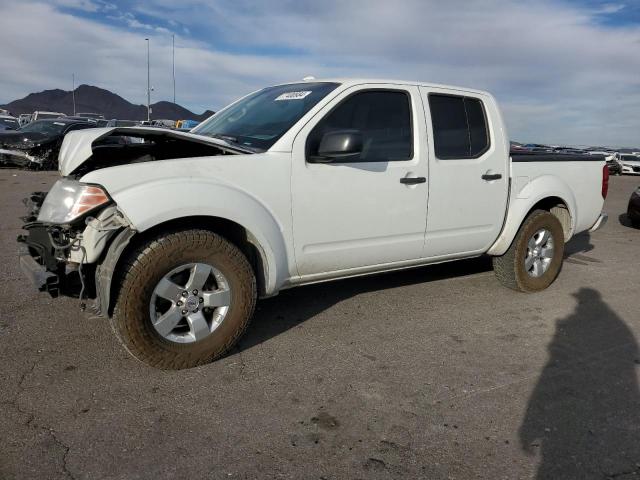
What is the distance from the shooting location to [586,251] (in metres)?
7.63

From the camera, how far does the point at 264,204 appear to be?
354cm

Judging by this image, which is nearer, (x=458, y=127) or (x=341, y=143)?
(x=341, y=143)

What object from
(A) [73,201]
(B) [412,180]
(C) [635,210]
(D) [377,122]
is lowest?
(C) [635,210]

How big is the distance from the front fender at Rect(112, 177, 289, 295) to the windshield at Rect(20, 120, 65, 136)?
48.9 ft

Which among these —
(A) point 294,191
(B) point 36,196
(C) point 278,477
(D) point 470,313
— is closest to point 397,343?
(D) point 470,313

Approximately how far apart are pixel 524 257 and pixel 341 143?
8.41ft

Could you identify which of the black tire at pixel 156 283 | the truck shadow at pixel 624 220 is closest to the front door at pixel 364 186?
the black tire at pixel 156 283

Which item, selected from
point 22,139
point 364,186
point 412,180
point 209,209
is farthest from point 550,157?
point 22,139

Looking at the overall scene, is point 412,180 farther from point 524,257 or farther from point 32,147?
point 32,147

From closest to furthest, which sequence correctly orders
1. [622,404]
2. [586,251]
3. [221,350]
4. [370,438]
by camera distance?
[370,438] → [622,404] → [221,350] → [586,251]

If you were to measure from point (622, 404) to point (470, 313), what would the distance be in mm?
1632

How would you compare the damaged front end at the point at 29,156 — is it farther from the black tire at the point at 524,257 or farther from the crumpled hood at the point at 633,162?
the crumpled hood at the point at 633,162

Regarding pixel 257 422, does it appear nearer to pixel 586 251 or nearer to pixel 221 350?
pixel 221 350

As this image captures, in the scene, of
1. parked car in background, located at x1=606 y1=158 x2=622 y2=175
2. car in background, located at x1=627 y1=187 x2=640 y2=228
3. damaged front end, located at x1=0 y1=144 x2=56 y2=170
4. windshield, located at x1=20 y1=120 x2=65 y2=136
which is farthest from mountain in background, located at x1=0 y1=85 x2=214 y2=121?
car in background, located at x1=627 y1=187 x2=640 y2=228
